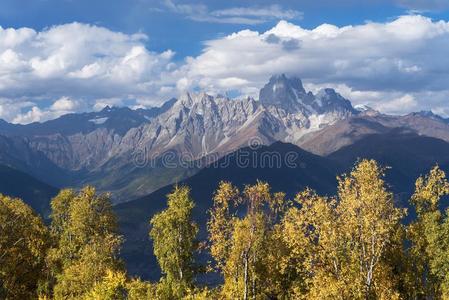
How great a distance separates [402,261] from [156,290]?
38133mm

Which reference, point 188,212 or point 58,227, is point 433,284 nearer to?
point 188,212

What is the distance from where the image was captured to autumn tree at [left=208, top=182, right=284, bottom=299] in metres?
64.7

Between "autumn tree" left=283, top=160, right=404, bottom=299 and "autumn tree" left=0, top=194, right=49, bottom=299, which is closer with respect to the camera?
"autumn tree" left=283, top=160, right=404, bottom=299

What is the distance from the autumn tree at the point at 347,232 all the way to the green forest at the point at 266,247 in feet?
0.50

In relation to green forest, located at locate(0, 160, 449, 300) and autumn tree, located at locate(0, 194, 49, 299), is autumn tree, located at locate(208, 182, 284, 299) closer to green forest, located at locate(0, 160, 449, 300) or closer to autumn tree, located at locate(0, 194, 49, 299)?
green forest, located at locate(0, 160, 449, 300)

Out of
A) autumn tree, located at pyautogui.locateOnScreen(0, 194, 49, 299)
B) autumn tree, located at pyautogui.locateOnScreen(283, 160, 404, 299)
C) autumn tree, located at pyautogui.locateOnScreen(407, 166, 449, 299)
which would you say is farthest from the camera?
autumn tree, located at pyautogui.locateOnScreen(0, 194, 49, 299)

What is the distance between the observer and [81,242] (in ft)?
292

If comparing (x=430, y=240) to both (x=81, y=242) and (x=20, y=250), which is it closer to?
(x=81, y=242)

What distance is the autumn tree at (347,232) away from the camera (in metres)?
52.5

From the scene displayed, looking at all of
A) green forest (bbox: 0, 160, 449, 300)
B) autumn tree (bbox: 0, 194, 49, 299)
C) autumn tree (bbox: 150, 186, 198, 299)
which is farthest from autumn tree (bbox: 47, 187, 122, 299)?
autumn tree (bbox: 150, 186, 198, 299)

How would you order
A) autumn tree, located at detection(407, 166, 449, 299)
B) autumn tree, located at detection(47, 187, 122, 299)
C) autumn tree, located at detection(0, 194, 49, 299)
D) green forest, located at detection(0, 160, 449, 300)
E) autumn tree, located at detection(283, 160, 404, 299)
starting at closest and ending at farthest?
autumn tree, located at detection(283, 160, 404, 299), green forest, located at detection(0, 160, 449, 300), autumn tree, located at detection(47, 187, 122, 299), autumn tree, located at detection(407, 166, 449, 299), autumn tree, located at detection(0, 194, 49, 299)

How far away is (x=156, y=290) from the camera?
63219 mm

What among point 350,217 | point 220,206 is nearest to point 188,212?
point 220,206

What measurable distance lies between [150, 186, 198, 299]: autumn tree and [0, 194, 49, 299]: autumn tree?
23.7m
